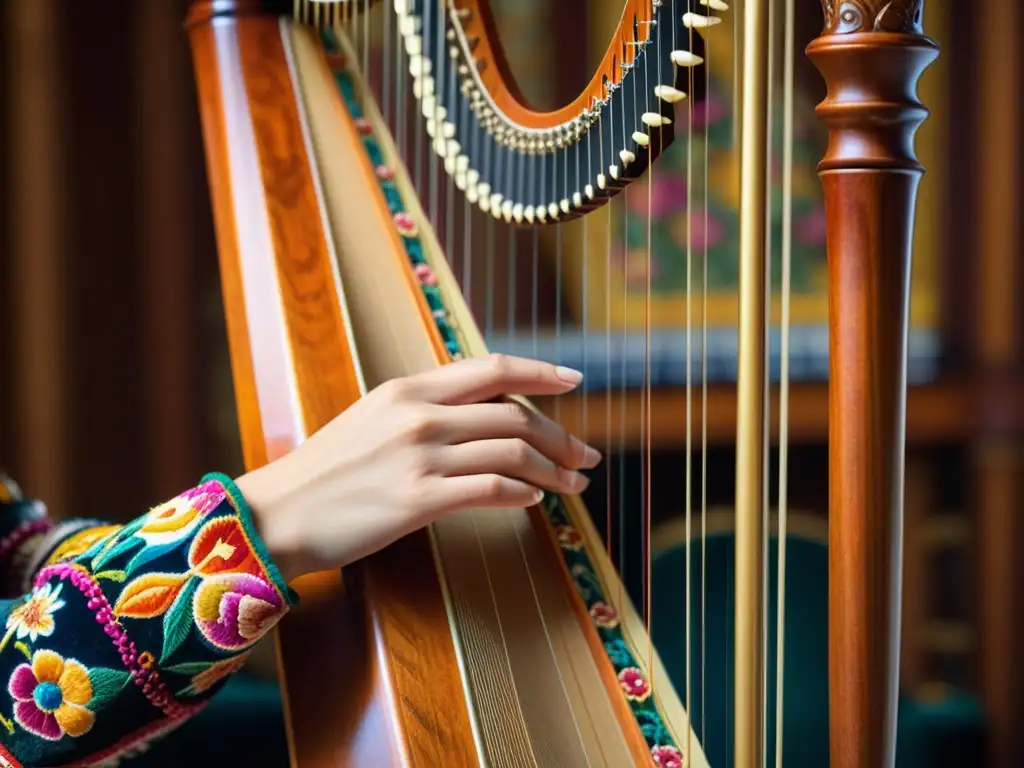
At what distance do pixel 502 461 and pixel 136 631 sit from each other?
0.59 ft

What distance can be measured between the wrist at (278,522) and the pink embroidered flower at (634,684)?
170mm

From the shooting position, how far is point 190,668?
521 millimetres

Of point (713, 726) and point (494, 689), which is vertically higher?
point (494, 689)

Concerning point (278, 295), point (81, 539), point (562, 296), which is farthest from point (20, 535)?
point (562, 296)

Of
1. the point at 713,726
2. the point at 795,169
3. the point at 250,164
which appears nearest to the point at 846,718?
the point at 250,164

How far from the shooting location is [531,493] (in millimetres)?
575

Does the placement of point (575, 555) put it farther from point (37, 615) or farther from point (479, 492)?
point (37, 615)

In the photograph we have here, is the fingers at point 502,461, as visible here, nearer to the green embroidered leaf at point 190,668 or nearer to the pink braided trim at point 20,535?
the green embroidered leaf at point 190,668

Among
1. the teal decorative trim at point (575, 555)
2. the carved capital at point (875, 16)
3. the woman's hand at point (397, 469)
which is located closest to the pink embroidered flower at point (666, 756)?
the teal decorative trim at point (575, 555)

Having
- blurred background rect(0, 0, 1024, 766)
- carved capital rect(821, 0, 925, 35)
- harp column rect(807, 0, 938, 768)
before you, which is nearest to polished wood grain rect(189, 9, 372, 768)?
harp column rect(807, 0, 938, 768)

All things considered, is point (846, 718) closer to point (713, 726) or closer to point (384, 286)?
point (384, 286)

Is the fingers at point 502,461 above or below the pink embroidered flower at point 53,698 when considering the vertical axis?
above

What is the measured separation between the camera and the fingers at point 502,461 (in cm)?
56

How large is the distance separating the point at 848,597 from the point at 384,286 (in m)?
0.44
